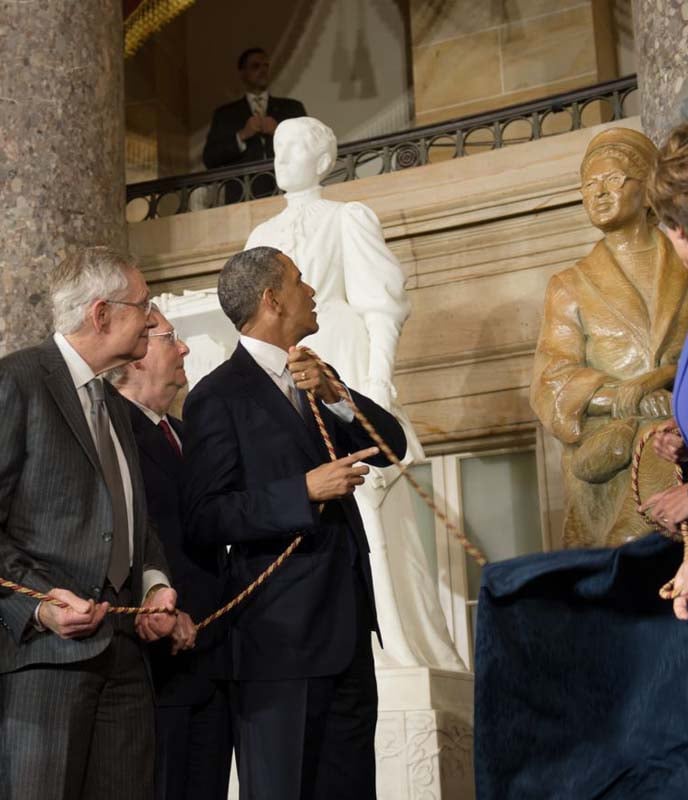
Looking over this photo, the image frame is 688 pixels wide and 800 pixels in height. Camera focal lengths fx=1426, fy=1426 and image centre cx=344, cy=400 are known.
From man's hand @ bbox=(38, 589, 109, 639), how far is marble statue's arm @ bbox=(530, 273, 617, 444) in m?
2.40

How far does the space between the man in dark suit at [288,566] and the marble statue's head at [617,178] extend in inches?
73.1

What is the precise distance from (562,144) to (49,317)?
2916 mm

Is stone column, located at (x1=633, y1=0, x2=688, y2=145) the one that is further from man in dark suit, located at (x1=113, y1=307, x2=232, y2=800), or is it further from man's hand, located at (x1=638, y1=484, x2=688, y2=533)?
man's hand, located at (x1=638, y1=484, x2=688, y2=533)

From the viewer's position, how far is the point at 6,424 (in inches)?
117

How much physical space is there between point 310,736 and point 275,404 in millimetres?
797

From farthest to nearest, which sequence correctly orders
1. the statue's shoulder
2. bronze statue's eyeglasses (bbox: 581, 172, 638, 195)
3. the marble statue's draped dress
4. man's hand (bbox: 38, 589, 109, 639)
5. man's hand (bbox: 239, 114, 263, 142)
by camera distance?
1. man's hand (bbox: 239, 114, 263, 142)
2. the statue's shoulder
3. the marble statue's draped dress
4. bronze statue's eyeglasses (bbox: 581, 172, 638, 195)
5. man's hand (bbox: 38, 589, 109, 639)

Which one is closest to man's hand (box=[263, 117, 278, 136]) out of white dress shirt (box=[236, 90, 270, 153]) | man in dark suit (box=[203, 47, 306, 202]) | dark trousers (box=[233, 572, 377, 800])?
man in dark suit (box=[203, 47, 306, 202])

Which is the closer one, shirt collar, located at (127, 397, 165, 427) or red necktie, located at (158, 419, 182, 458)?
red necktie, located at (158, 419, 182, 458)

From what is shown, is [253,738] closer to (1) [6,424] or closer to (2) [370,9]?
(1) [6,424]

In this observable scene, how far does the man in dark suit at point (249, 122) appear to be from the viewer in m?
9.77

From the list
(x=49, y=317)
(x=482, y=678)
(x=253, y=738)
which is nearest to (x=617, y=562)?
(x=482, y=678)

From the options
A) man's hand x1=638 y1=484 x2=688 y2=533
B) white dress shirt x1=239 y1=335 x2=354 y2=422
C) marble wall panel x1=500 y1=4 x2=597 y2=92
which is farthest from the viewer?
marble wall panel x1=500 y1=4 x2=597 y2=92

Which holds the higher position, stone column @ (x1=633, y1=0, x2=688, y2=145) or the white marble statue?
stone column @ (x1=633, y1=0, x2=688, y2=145)

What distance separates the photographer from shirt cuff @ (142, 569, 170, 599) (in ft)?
10.4
